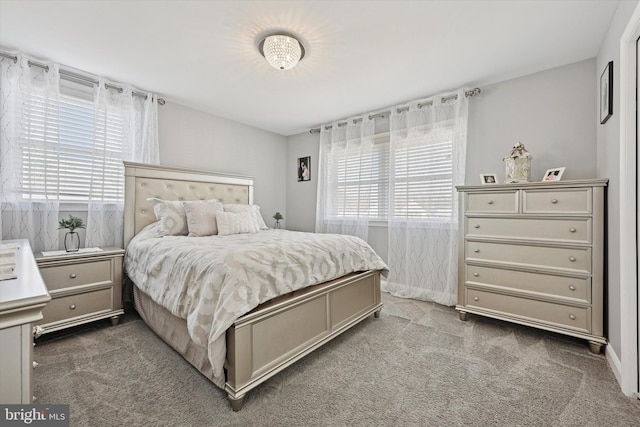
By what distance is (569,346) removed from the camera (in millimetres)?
2172

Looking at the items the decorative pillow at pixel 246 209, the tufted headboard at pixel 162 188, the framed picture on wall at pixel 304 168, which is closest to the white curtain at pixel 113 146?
the tufted headboard at pixel 162 188

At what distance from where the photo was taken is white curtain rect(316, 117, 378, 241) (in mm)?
3842

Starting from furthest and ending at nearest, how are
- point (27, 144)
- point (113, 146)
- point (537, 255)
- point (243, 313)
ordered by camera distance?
point (113, 146) → point (27, 144) → point (537, 255) → point (243, 313)

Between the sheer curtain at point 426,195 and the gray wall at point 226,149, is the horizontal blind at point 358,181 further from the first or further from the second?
the gray wall at point 226,149

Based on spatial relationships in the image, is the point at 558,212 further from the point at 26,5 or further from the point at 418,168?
the point at 26,5

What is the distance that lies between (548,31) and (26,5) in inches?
145

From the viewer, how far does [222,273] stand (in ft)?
5.13

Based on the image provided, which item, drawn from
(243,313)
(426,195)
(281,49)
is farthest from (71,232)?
(426,195)

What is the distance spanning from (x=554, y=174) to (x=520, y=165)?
0.28 meters

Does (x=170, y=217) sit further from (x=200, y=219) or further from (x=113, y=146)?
(x=113, y=146)

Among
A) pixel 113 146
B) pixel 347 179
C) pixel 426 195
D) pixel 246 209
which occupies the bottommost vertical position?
pixel 246 209

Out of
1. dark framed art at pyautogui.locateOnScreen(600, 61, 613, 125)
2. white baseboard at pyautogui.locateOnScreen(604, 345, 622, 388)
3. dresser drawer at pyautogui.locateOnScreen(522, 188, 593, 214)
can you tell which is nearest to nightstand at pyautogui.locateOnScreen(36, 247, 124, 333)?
dresser drawer at pyautogui.locateOnScreen(522, 188, 593, 214)

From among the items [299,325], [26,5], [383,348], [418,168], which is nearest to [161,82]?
[26,5]

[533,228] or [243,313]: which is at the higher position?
[533,228]
